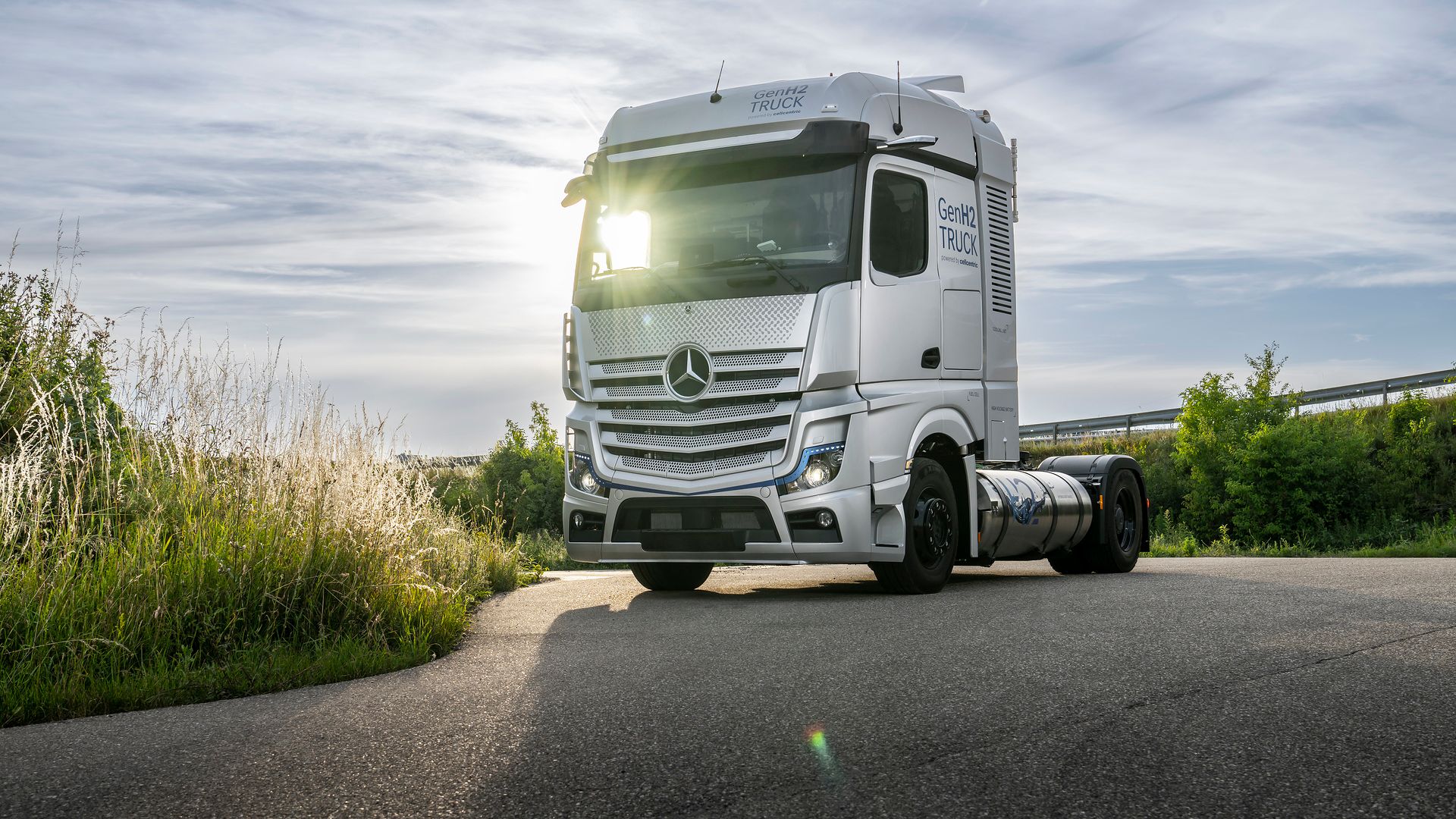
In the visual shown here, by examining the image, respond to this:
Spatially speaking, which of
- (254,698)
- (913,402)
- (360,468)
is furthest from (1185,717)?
(360,468)

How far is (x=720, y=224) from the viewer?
31.4 ft

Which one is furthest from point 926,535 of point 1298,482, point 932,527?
point 1298,482

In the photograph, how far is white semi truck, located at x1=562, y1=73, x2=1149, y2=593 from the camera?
900 centimetres

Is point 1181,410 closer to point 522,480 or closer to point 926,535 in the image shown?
point 522,480

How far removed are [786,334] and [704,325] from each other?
2.18ft

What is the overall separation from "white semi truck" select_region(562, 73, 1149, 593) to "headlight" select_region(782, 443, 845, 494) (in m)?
0.01

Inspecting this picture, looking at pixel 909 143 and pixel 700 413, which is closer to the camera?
pixel 700 413

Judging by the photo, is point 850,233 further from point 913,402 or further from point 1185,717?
point 1185,717

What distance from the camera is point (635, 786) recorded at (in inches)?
157

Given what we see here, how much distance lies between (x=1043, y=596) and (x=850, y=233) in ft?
10.2

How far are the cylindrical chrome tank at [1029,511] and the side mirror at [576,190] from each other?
4.07m

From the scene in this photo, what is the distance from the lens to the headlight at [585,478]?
9.74 meters

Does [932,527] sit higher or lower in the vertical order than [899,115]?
lower

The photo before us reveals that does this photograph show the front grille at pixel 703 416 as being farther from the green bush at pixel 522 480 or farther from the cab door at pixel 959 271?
the green bush at pixel 522 480
